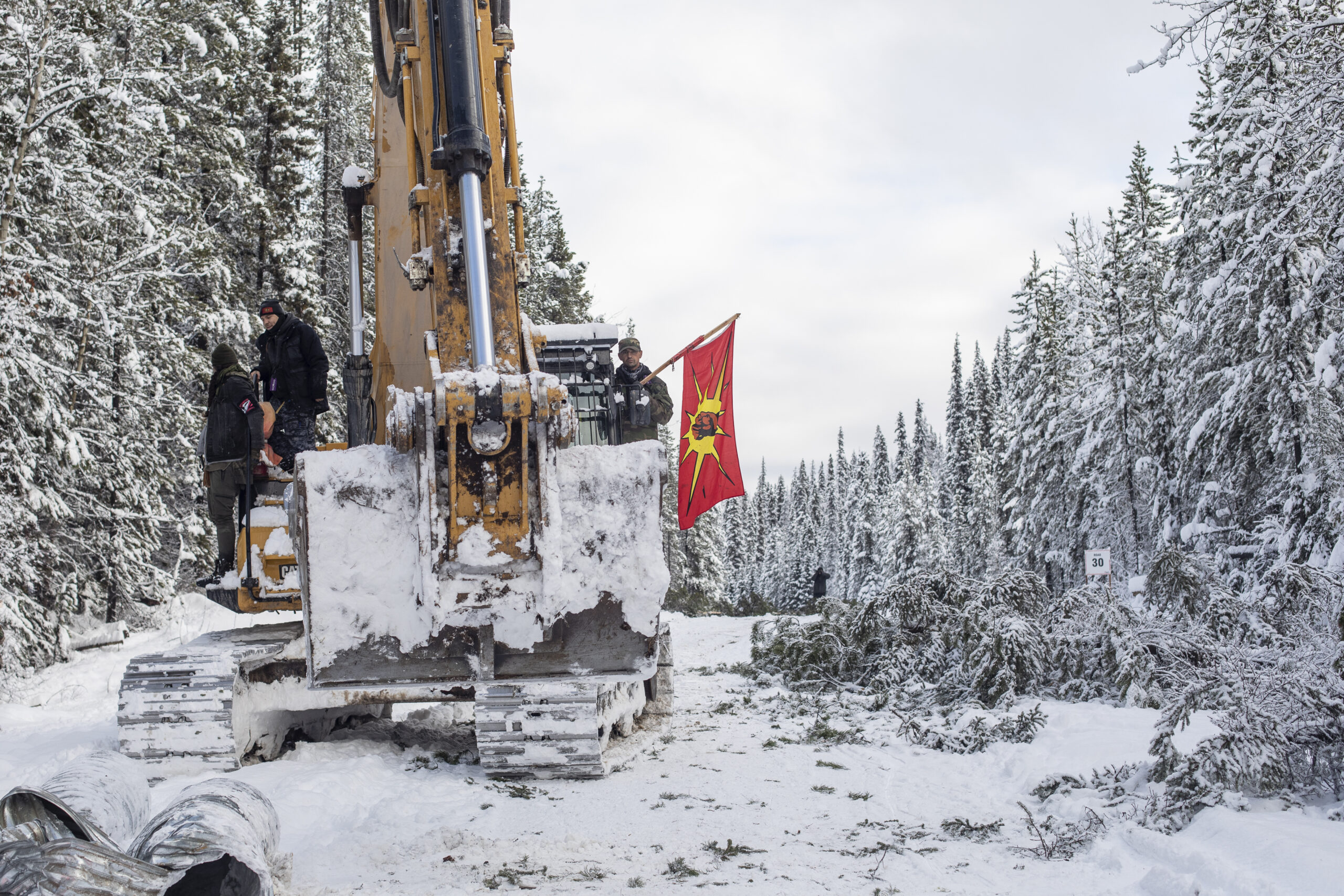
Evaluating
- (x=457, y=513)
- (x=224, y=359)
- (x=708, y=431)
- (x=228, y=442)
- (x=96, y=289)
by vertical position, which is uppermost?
(x=96, y=289)

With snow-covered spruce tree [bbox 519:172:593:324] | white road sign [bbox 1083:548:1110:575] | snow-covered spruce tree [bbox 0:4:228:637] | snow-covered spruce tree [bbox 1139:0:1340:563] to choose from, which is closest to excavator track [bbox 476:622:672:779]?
white road sign [bbox 1083:548:1110:575]

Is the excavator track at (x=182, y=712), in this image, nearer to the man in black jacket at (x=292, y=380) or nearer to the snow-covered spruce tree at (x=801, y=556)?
the man in black jacket at (x=292, y=380)

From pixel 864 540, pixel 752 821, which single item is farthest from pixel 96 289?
pixel 864 540

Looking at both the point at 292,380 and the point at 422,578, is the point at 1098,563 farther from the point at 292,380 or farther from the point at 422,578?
the point at 422,578

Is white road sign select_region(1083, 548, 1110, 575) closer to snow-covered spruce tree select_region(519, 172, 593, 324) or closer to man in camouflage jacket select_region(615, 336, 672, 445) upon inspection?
man in camouflage jacket select_region(615, 336, 672, 445)

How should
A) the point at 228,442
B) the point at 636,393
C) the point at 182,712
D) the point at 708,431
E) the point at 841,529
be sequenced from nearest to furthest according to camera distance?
A: the point at 182,712 → the point at 228,442 → the point at 636,393 → the point at 708,431 → the point at 841,529

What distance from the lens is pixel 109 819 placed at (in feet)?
11.9

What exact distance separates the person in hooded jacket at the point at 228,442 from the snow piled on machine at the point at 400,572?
8.09ft

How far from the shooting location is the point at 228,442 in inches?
255

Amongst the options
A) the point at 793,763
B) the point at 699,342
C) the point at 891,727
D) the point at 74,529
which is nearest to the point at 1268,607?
the point at 891,727

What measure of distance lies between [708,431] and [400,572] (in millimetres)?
6033

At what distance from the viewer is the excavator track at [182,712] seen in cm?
537

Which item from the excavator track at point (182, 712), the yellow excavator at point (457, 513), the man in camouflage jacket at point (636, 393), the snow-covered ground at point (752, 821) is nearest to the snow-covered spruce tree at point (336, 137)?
the man in camouflage jacket at point (636, 393)

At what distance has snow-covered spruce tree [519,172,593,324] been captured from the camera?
29.3 metres
